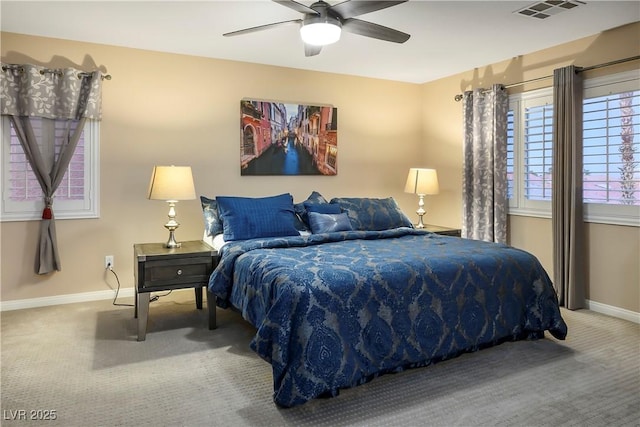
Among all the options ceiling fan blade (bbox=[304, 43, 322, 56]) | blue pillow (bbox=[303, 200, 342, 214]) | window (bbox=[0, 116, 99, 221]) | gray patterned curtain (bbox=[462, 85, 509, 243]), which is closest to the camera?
ceiling fan blade (bbox=[304, 43, 322, 56])

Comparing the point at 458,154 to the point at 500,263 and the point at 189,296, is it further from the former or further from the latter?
the point at 189,296

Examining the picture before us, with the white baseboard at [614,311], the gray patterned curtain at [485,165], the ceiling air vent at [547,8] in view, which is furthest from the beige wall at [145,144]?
the white baseboard at [614,311]

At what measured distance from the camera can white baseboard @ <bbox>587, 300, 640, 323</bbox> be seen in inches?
146

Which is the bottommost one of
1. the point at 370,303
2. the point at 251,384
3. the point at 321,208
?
the point at 251,384

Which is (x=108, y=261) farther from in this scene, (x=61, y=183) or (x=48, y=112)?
(x=48, y=112)

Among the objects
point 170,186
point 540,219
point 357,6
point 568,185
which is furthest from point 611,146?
point 170,186

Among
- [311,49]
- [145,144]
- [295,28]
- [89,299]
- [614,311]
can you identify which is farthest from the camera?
[145,144]

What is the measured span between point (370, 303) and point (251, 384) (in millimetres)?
809

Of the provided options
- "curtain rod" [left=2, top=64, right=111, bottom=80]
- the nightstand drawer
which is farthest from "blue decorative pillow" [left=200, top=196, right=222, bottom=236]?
"curtain rod" [left=2, top=64, right=111, bottom=80]

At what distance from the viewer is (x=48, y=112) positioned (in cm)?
384

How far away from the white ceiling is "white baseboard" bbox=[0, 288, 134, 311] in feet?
7.46

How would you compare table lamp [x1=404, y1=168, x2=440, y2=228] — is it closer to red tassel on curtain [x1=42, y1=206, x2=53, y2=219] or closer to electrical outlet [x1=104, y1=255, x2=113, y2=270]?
electrical outlet [x1=104, y1=255, x2=113, y2=270]

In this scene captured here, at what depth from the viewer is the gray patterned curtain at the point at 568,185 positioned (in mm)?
3943

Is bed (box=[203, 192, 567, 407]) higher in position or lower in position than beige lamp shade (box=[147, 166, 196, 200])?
lower
